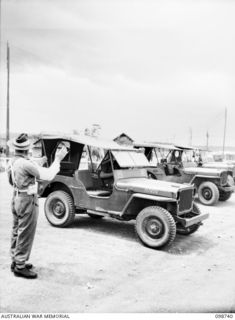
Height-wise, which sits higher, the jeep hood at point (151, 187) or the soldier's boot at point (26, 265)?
the jeep hood at point (151, 187)

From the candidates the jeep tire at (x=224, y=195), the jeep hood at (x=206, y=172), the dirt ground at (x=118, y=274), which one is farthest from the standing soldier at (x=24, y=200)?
the jeep tire at (x=224, y=195)

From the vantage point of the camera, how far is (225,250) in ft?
20.2

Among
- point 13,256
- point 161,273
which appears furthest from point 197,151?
point 13,256

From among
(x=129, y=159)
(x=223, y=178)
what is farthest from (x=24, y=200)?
(x=223, y=178)

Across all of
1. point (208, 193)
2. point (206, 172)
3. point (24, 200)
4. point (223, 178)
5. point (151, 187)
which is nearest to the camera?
point (24, 200)

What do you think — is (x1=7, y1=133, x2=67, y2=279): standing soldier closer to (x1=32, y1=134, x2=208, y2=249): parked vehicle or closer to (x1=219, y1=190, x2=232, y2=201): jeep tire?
(x1=32, y1=134, x2=208, y2=249): parked vehicle

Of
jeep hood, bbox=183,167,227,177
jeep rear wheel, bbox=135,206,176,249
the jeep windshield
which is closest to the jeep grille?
jeep rear wheel, bbox=135,206,176,249

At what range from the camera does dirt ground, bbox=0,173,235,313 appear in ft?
12.7

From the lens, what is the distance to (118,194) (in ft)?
22.2

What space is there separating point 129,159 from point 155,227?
190 cm

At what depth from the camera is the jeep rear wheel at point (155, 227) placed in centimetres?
594

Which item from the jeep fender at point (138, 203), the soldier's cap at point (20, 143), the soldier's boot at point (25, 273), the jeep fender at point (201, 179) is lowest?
the soldier's boot at point (25, 273)

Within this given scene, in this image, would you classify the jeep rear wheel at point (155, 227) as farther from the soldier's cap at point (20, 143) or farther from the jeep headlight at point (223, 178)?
the jeep headlight at point (223, 178)

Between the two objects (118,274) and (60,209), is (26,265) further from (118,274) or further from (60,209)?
(60,209)
